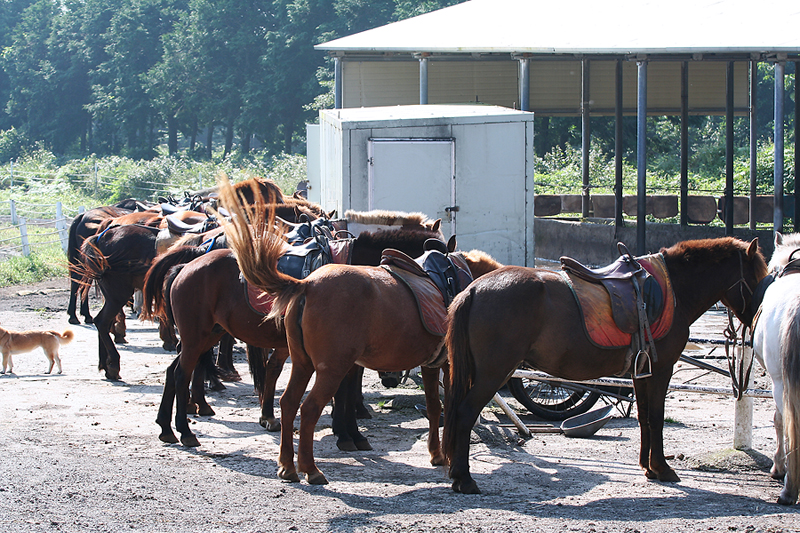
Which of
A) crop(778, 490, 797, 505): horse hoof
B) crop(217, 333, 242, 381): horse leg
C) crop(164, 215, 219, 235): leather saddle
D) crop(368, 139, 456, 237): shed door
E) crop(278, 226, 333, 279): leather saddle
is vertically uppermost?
crop(368, 139, 456, 237): shed door

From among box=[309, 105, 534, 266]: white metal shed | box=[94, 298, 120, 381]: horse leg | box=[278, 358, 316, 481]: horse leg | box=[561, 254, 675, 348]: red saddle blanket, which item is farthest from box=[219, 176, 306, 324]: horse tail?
box=[309, 105, 534, 266]: white metal shed

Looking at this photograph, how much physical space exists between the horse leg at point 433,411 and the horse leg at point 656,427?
1.50m

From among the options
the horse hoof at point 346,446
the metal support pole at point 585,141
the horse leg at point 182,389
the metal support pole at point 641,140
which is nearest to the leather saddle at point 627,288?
the horse hoof at point 346,446

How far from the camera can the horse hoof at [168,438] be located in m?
6.75

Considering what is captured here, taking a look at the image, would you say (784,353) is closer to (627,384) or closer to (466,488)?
(627,384)

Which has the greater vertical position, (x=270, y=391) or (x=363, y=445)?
(x=270, y=391)

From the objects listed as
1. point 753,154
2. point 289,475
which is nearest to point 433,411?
point 289,475

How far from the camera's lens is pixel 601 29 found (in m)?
16.1

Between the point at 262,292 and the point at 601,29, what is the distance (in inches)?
464

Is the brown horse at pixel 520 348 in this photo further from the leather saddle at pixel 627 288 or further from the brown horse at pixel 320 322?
the brown horse at pixel 320 322

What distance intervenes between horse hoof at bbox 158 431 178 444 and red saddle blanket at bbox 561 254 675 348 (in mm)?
3459

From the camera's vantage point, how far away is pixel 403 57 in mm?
20375

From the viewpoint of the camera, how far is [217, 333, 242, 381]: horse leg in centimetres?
951

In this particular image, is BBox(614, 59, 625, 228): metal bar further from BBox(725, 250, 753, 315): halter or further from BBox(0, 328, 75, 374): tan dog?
BBox(0, 328, 75, 374): tan dog
